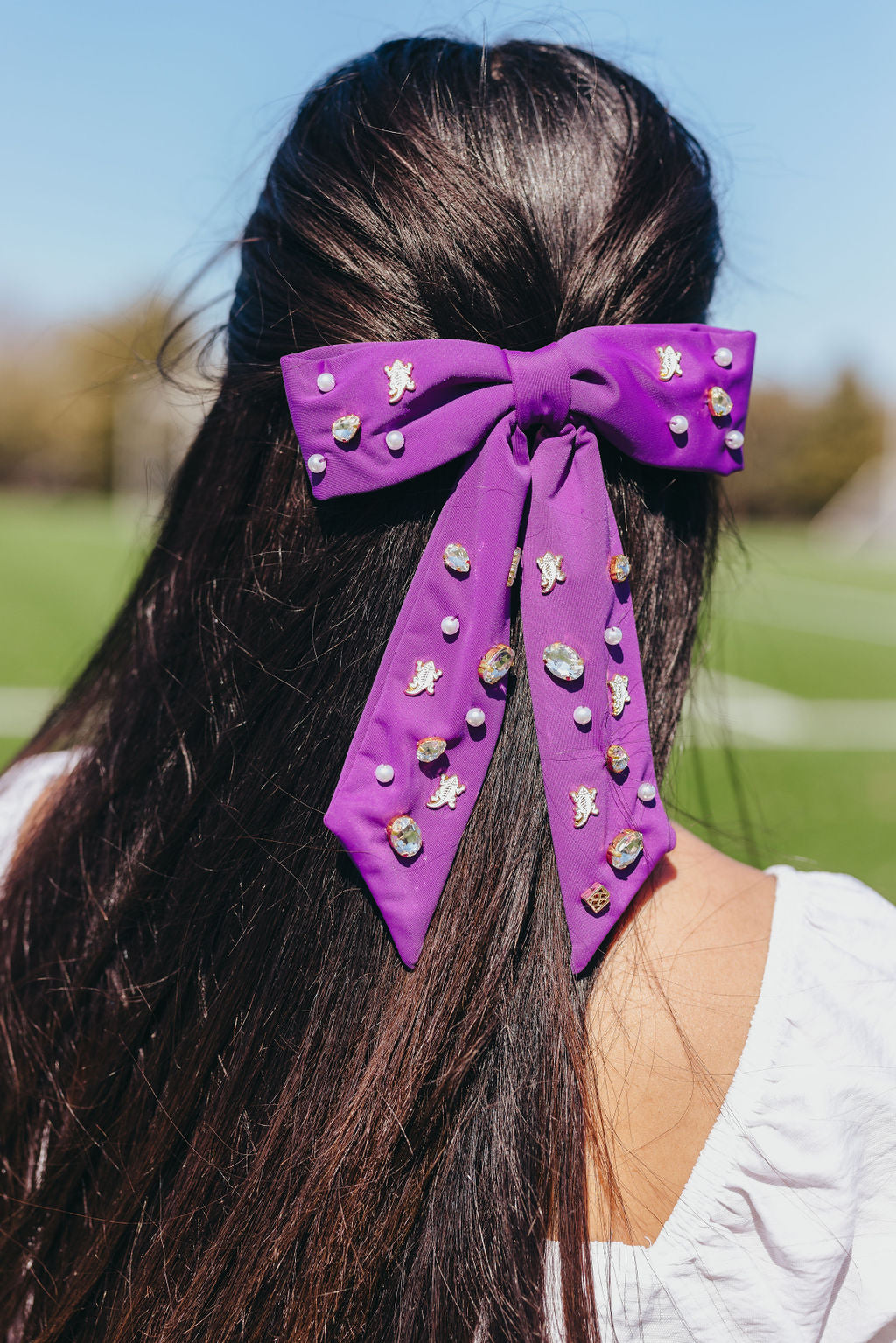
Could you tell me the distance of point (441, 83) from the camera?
0.98 metres

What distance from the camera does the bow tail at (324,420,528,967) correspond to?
2.85 ft

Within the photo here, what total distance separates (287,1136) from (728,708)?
7123 mm

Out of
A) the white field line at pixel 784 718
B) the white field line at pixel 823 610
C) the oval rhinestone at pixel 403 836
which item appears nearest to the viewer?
the oval rhinestone at pixel 403 836

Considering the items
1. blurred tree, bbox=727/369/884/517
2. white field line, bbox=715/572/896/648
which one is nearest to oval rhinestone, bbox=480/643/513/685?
white field line, bbox=715/572/896/648

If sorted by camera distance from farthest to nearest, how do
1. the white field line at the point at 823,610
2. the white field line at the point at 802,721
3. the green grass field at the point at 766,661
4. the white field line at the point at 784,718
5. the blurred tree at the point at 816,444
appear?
the blurred tree at the point at 816,444
the white field line at the point at 823,610
the white field line at the point at 802,721
the white field line at the point at 784,718
the green grass field at the point at 766,661

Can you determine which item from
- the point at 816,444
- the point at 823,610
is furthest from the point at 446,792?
the point at 816,444

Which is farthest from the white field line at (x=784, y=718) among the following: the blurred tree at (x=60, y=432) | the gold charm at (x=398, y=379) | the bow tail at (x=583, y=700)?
the blurred tree at (x=60, y=432)

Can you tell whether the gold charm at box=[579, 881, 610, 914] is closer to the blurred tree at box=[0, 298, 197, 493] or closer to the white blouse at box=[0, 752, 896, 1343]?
the white blouse at box=[0, 752, 896, 1343]

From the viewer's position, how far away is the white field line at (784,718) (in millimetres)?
6676

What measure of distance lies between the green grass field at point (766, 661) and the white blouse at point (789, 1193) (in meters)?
0.25

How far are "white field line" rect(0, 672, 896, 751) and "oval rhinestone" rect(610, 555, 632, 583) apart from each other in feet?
17.8

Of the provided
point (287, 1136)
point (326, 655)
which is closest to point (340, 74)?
point (326, 655)

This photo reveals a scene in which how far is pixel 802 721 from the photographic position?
7.36 metres

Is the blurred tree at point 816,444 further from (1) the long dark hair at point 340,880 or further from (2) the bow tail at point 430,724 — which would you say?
(2) the bow tail at point 430,724
